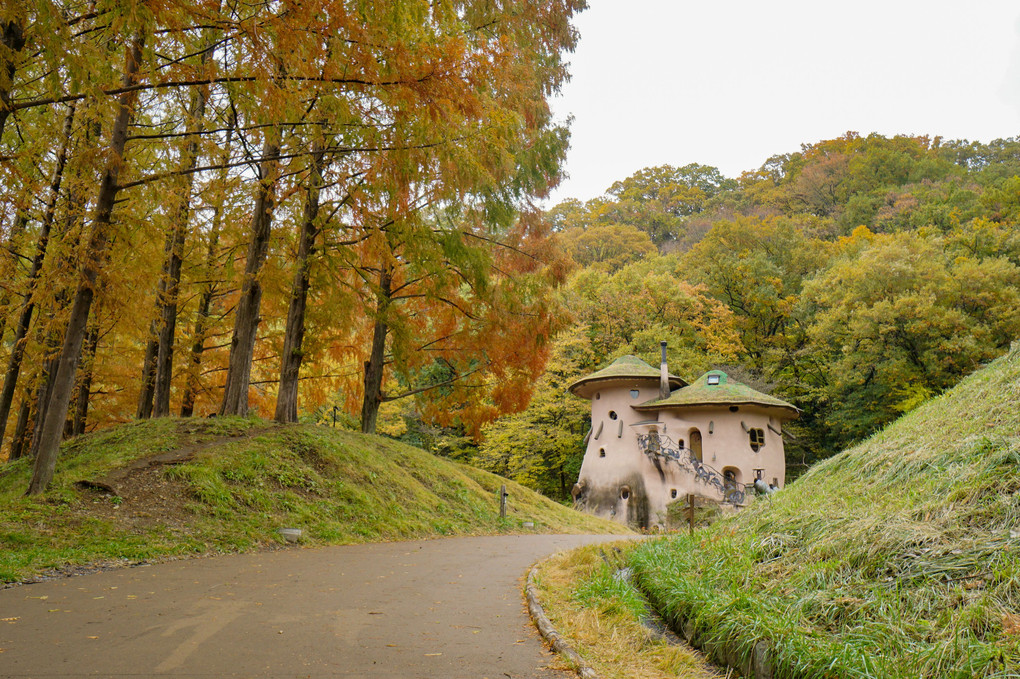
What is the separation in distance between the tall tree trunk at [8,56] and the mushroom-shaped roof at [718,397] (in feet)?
71.2

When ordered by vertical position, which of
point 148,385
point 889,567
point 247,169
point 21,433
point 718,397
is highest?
point 247,169

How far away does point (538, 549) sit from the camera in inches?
403

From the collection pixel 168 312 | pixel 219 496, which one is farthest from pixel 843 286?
pixel 219 496

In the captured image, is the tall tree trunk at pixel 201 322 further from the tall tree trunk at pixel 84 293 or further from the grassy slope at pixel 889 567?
the grassy slope at pixel 889 567

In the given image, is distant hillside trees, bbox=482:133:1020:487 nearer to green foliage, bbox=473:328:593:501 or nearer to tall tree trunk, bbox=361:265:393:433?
green foliage, bbox=473:328:593:501

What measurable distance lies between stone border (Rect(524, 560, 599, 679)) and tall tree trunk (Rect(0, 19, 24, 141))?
5.94m

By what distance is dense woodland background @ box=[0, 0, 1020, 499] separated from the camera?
5.58 metres

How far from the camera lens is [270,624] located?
4.38 meters

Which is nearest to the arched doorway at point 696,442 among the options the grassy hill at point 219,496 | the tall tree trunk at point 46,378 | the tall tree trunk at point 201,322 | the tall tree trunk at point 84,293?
the grassy hill at point 219,496

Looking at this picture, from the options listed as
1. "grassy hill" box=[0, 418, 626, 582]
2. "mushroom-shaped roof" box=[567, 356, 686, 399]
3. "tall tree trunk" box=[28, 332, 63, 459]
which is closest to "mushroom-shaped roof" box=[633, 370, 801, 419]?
"mushroom-shaped roof" box=[567, 356, 686, 399]

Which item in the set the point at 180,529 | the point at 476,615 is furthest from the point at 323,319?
the point at 476,615

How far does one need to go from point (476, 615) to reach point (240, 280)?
1073cm

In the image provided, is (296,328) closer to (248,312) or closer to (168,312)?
(248,312)

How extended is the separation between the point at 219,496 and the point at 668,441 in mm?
18813
